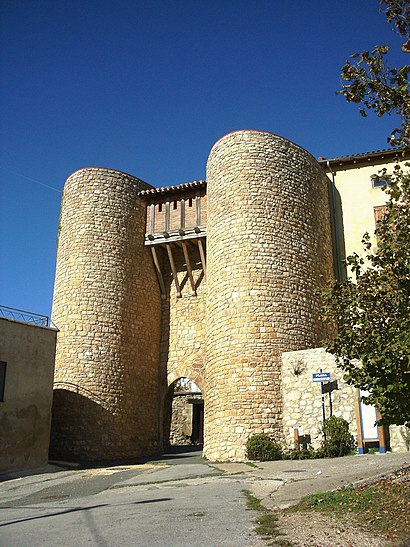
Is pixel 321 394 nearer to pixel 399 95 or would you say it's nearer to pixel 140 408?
pixel 140 408

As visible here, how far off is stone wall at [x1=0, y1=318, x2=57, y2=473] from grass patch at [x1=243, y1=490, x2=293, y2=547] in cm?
1004

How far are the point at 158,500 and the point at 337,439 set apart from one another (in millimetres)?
7737

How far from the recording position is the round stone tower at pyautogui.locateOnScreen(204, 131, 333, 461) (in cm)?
1814

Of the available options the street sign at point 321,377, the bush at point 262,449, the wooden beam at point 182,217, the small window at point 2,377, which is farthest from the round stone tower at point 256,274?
the small window at point 2,377

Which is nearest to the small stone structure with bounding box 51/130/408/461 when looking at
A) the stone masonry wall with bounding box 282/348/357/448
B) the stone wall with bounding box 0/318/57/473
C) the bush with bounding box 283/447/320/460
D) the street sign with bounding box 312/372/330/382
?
the stone masonry wall with bounding box 282/348/357/448

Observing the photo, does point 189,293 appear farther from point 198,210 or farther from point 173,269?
point 198,210

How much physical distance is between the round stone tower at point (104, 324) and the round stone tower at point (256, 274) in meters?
3.73

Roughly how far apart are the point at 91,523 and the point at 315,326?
13068 millimetres

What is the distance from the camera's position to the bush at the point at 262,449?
16.7 m

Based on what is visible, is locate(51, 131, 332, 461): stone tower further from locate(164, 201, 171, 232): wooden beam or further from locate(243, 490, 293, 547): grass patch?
locate(243, 490, 293, 547): grass patch

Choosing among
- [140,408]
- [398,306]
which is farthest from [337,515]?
[140,408]

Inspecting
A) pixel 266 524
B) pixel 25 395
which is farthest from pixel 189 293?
pixel 266 524

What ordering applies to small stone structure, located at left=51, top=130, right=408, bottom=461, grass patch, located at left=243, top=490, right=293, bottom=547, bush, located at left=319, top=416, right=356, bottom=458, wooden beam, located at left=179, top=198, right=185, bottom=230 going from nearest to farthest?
grass patch, located at left=243, top=490, right=293, bottom=547 → bush, located at left=319, top=416, right=356, bottom=458 → small stone structure, located at left=51, top=130, right=408, bottom=461 → wooden beam, located at left=179, top=198, right=185, bottom=230

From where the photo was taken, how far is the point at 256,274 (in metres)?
19.3
